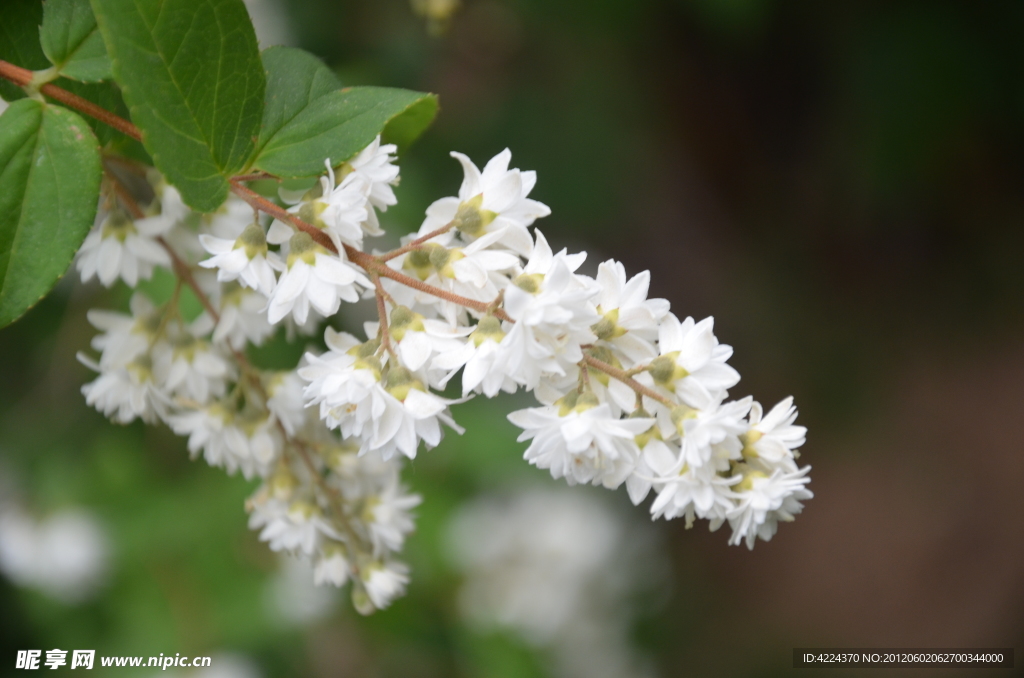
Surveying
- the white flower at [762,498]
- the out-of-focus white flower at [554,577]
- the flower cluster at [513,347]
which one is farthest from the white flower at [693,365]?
the out-of-focus white flower at [554,577]

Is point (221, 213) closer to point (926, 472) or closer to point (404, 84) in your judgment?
point (404, 84)

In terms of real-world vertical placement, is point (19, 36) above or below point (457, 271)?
above

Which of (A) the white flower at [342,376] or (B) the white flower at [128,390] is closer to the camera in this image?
(A) the white flower at [342,376]

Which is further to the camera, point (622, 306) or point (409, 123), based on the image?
point (409, 123)

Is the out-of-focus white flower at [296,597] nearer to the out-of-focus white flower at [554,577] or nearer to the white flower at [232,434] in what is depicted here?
the out-of-focus white flower at [554,577]

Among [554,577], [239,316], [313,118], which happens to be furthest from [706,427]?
[554,577]

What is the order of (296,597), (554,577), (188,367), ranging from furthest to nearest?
(554,577) < (296,597) < (188,367)

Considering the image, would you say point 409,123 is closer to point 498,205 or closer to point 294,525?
Result: point 498,205

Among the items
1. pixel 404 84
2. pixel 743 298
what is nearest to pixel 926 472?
pixel 743 298
